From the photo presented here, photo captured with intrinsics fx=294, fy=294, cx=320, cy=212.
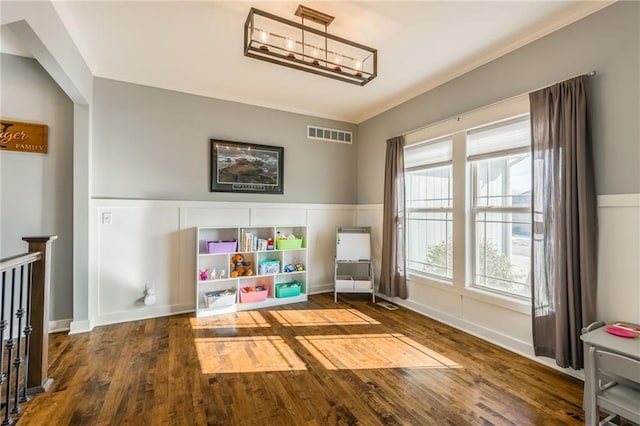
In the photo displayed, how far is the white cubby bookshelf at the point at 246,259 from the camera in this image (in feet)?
12.2

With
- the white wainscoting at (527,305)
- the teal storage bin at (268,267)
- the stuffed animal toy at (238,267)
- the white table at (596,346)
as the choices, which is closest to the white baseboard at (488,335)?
the white wainscoting at (527,305)

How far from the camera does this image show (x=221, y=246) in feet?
12.2

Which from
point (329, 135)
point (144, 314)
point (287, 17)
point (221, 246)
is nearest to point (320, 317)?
point (221, 246)

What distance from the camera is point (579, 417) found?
186cm

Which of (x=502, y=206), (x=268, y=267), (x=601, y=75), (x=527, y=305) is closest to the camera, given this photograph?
(x=601, y=75)

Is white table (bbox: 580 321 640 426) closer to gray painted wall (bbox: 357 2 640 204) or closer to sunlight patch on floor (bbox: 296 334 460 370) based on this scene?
sunlight patch on floor (bbox: 296 334 460 370)

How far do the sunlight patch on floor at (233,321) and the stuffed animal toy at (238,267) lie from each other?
0.51m

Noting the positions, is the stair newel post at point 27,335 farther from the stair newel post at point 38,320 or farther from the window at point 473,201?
the window at point 473,201

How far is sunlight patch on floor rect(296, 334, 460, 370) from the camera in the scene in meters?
2.50

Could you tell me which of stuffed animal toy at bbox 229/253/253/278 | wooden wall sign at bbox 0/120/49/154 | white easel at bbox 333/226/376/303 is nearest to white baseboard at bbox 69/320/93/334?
stuffed animal toy at bbox 229/253/253/278

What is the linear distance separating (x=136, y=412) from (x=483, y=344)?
2959mm

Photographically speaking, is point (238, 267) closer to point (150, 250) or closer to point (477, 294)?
point (150, 250)

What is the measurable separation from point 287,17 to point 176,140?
216cm

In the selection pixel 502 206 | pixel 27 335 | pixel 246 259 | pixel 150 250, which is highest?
pixel 502 206
